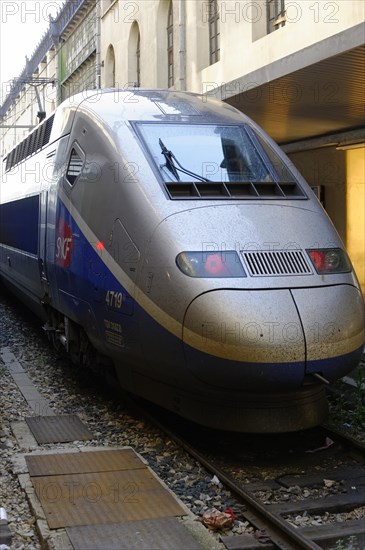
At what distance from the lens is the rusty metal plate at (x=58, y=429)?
19.8 ft

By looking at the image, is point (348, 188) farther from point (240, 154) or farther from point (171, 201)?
point (171, 201)

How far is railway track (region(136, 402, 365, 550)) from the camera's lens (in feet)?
13.6

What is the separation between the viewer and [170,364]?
5.26 metres

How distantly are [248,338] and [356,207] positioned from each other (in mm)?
10772

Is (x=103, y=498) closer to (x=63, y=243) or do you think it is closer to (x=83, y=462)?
(x=83, y=462)

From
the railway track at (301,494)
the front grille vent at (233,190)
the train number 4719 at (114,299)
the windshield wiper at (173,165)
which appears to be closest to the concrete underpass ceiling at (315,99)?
the front grille vent at (233,190)

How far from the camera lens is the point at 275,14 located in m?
15.2

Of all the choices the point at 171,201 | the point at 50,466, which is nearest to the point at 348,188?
the point at 171,201

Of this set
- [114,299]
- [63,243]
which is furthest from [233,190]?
[63,243]

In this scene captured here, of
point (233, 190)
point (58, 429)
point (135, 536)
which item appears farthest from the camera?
point (58, 429)

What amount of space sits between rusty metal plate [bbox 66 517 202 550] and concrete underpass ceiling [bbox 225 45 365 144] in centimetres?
619

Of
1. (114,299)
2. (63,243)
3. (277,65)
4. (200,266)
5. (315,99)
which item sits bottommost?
(114,299)

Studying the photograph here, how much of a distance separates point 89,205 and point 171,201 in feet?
3.45

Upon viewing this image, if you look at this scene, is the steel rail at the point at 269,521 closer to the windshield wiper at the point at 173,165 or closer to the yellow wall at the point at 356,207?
the windshield wiper at the point at 173,165
